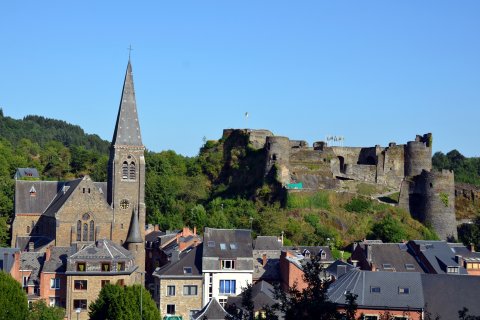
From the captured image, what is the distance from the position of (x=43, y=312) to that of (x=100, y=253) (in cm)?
784

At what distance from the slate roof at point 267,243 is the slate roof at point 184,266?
7.97 metres

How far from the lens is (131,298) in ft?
151

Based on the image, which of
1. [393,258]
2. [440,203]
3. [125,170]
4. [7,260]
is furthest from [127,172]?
[440,203]

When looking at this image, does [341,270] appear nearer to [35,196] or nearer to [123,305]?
[123,305]

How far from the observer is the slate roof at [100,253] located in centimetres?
5409

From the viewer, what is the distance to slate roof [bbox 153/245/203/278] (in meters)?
54.0

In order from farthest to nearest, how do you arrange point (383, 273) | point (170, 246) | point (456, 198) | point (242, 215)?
point (456, 198), point (242, 215), point (170, 246), point (383, 273)

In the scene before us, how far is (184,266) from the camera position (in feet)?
180

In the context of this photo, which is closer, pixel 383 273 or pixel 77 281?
pixel 383 273

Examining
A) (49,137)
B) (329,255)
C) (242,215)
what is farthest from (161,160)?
(49,137)

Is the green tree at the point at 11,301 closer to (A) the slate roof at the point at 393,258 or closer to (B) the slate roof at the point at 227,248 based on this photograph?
(B) the slate roof at the point at 227,248

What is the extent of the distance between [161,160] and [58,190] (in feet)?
118

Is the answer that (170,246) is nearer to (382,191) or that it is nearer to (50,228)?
(50,228)

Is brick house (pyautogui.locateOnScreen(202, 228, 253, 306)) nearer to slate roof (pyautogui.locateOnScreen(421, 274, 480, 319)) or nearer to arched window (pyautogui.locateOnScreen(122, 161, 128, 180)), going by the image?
→ arched window (pyautogui.locateOnScreen(122, 161, 128, 180))
